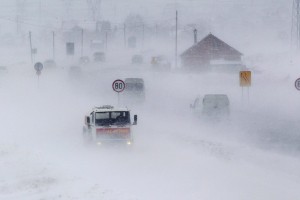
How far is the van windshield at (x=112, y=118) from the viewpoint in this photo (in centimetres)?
1892

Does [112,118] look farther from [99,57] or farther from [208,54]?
[99,57]

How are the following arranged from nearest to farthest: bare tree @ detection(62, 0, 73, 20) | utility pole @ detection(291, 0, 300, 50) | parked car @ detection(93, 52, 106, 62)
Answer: utility pole @ detection(291, 0, 300, 50)
parked car @ detection(93, 52, 106, 62)
bare tree @ detection(62, 0, 73, 20)

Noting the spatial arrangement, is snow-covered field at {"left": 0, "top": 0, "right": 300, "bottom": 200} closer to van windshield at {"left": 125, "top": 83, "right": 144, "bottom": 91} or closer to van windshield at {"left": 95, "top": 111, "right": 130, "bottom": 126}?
van windshield at {"left": 95, "top": 111, "right": 130, "bottom": 126}

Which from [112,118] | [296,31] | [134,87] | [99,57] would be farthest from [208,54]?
[296,31]

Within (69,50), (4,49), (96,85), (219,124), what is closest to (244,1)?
(4,49)

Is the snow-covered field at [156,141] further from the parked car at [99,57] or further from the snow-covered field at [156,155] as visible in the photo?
the parked car at [99,57]

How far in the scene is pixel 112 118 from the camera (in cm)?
1912

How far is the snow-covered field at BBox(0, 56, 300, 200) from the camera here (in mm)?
12344

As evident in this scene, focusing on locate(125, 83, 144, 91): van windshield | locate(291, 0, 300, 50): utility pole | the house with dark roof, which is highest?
locate(291, 0, 300, 50): utility pole

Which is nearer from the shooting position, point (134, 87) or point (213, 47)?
point (134, 87)

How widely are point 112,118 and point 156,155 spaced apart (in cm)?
231

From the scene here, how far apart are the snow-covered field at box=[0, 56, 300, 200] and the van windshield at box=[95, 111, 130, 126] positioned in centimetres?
104

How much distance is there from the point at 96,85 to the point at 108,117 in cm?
3786

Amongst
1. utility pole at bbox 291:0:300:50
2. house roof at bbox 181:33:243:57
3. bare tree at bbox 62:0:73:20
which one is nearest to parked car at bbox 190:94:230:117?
utility pole at bbox 291:0:300:50
